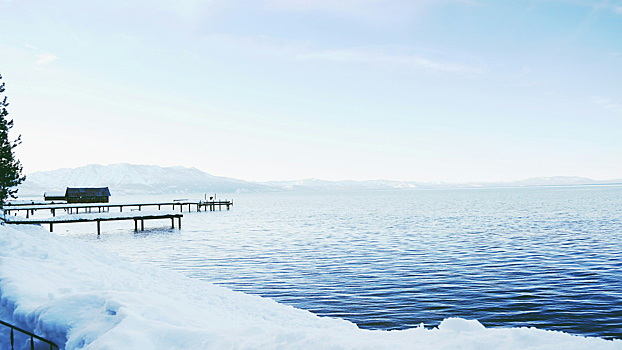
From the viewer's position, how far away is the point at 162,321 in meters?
8.32

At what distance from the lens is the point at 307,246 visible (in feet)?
123

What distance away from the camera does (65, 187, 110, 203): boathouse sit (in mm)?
80250

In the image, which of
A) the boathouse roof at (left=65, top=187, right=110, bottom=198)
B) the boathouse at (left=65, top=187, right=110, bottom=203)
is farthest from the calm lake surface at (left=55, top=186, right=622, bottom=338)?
the boathouse at (left=65, top=187, right=110, bottom=203)

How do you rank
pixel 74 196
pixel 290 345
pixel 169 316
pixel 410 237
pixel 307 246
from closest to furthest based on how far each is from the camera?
pixel 290 345 < pixel 169 316 < pixel 307 246 < pixel 410 237 < pixel 74 196

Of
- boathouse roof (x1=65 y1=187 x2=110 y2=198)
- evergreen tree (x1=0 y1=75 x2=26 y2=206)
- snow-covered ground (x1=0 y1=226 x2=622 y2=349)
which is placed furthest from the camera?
boathouse roof (x1=65 y1=187 x2=110 y2=198)

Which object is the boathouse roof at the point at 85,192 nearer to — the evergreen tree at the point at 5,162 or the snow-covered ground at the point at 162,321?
the evergreen tree at the point at 5,162

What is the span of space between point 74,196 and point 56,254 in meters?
73.1

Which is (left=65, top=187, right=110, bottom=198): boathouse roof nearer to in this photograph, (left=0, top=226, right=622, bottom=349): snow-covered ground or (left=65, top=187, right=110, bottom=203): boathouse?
(left=65, top=187, right=110, bottom=203): boathouse

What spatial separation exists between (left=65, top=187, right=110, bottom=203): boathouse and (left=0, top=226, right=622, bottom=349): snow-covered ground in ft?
237

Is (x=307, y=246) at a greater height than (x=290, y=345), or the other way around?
(x=290, y=345)

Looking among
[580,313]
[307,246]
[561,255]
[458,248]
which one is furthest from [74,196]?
[580,313]

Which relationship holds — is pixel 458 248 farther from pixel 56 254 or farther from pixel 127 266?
pixel 56 254

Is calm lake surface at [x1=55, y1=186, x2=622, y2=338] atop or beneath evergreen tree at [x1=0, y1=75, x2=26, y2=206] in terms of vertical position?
beneath

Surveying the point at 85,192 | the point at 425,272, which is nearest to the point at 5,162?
the point at 425,272
